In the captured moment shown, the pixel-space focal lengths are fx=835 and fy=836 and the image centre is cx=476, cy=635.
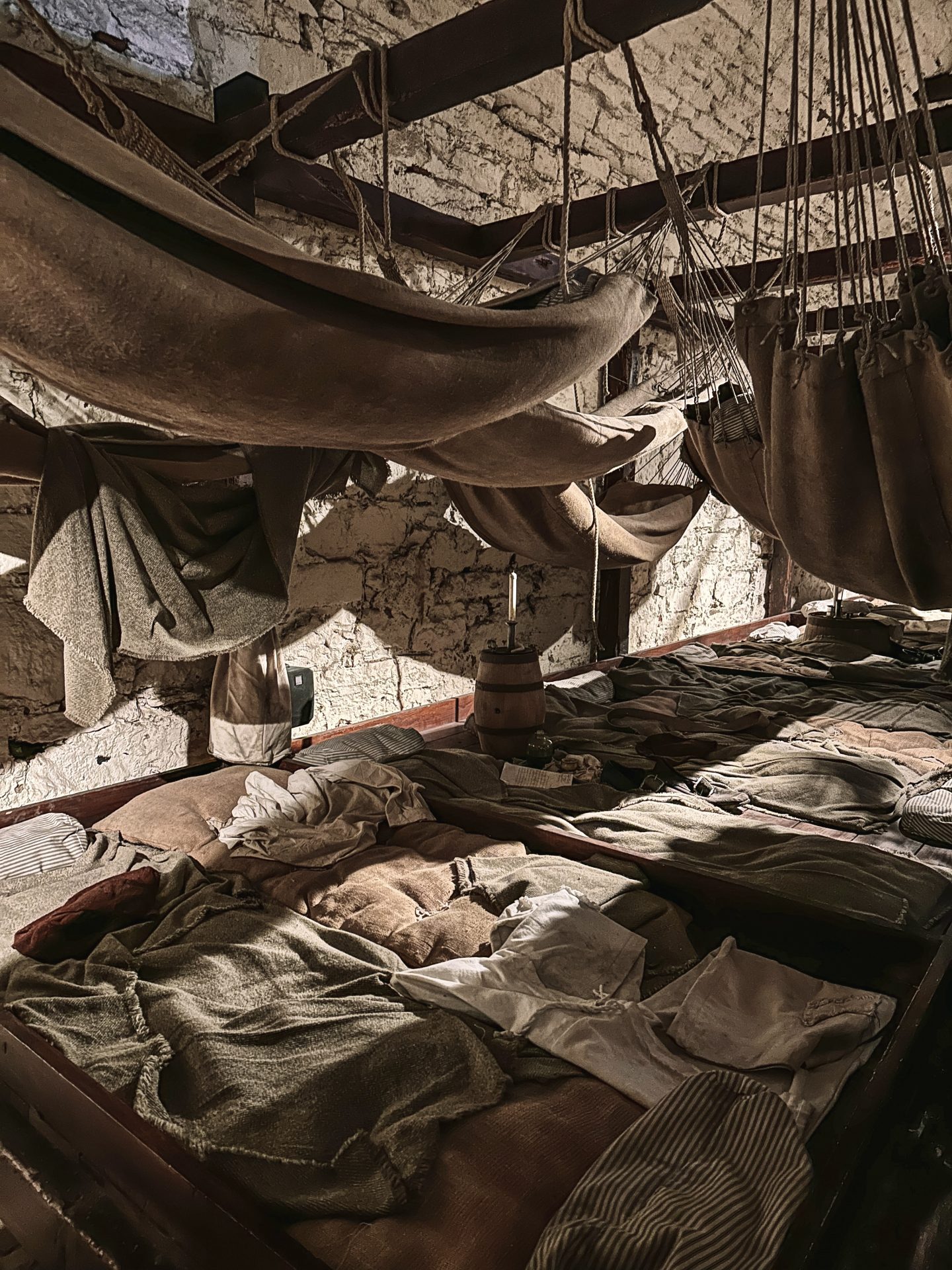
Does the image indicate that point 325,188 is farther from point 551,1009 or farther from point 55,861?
point 551,1009

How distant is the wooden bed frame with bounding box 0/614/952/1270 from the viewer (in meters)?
0.93

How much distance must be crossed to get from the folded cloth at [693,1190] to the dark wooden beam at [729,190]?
1.98m

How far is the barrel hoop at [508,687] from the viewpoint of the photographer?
8.19 ft

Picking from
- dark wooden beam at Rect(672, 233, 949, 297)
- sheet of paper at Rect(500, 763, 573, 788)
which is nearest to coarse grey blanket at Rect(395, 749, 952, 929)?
sheet of paper at Rect(500, 763, 573, 788)

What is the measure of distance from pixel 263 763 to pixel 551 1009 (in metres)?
1.39

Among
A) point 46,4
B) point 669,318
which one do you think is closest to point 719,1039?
point 669,318

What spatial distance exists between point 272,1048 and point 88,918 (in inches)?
20.0

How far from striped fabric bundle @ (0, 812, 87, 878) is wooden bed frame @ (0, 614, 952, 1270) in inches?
22.3

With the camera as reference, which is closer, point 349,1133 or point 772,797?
point 349,1133

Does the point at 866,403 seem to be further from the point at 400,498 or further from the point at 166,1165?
the point at 400,498

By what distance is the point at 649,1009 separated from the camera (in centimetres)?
138

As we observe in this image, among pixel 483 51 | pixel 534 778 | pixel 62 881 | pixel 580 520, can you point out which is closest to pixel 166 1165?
pixel 62 881

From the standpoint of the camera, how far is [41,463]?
5.80 feet

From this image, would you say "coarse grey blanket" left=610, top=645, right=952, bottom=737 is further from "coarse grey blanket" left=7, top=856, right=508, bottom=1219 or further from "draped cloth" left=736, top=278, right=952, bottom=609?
"coarse grey blanket" left=7, top=856, right=508, bottom=1219
